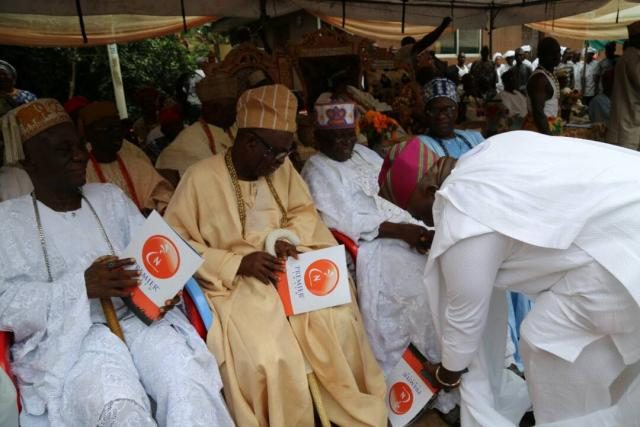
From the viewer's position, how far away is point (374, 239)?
3.13 metres

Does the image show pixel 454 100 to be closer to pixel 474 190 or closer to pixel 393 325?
pixel 393 325

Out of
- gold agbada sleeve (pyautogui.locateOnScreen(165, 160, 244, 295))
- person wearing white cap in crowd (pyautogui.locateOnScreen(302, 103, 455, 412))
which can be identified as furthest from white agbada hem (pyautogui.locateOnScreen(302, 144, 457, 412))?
gold agbada sleeve (pyautogui.locateOnScreen(165, 160, 244, 295))

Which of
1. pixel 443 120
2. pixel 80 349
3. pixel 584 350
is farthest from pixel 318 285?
pixel 443 120

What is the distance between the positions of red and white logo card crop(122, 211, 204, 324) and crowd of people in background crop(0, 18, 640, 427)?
0.21ft

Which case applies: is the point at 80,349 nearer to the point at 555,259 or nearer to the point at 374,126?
the point at 555,259

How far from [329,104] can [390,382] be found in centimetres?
171

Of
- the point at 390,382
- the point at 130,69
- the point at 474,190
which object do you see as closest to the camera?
the point at 474,190

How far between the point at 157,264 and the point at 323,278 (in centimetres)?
84

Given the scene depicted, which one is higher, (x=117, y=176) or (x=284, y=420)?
(x=117, y=176)

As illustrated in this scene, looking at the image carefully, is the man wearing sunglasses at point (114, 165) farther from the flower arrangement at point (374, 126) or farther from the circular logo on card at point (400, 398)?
the circular logo on card at point (400, 398)

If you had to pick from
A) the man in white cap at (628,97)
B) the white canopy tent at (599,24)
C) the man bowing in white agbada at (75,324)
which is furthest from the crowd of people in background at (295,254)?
the white canopy tent at (599,24)

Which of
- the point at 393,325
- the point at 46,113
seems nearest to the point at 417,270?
the point at 393,325

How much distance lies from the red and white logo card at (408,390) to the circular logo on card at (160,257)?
122 centimetres

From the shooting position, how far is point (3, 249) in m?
2.21
